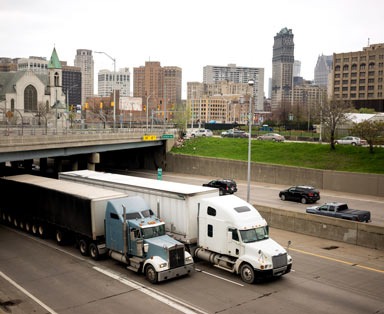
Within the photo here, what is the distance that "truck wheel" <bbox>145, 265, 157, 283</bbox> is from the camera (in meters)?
19.0

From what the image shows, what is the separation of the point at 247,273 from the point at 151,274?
4046 millimetres

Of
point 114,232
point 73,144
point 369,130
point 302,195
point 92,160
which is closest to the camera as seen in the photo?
point 114,232

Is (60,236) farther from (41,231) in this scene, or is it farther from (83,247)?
(83,247)

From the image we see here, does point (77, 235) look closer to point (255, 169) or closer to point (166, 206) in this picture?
point (166, 206)

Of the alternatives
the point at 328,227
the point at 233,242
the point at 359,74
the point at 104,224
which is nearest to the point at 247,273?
the point at 233,242

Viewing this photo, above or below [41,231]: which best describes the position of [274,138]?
above

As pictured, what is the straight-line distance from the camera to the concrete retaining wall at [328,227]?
25.5 metres

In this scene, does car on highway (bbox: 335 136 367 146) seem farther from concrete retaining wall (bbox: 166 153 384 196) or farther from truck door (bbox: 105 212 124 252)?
truck door (bbox: 105 212 124 252)

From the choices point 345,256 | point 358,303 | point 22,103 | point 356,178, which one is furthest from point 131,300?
point 22,103

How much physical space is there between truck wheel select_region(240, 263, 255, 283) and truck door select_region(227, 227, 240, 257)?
2.18ft

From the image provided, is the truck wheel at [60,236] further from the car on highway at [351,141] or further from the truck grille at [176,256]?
the car on highway at [351,141]

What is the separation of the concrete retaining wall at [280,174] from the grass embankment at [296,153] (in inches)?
104

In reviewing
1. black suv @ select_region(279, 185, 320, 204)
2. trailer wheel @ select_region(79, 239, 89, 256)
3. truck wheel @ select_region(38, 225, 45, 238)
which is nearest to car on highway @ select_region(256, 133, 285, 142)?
black suv @ select_region(279, 185, 320, 204)

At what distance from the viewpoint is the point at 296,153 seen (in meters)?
59.3
